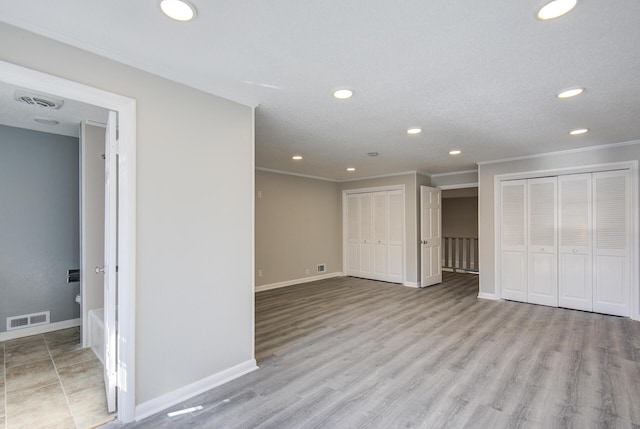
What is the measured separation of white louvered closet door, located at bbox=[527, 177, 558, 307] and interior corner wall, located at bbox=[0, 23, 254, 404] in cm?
458

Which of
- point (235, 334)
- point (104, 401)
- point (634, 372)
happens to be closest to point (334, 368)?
point (235, 334)

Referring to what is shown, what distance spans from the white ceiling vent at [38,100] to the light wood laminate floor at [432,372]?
95.2 inches

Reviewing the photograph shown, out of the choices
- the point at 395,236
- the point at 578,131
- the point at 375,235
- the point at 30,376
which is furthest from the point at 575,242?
the point at 30,376

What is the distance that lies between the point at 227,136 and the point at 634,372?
13.3 ft

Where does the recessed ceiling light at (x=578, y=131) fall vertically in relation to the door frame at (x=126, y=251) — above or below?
above

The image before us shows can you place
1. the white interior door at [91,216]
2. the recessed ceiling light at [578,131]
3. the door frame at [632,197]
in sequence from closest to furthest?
the white interior door at [91,216] < the recessed ceiling light at [578,131] < the door frame at [632,197]

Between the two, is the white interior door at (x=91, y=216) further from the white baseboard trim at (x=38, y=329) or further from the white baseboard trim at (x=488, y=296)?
the white baseboard trim at (x=488, y=296)

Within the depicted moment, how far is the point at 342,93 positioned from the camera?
2588 mm

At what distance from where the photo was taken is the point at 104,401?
7.50ft

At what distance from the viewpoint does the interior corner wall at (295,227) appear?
20.1 feet

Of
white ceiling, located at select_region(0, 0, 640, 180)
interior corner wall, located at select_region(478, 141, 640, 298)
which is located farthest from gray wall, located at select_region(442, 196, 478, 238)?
white ceiling, located at select_region(0, 0, 640, 180)

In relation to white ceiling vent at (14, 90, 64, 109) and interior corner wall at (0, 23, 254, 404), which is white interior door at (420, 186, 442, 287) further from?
white ceiling vent at (14, 90, 64, 109)

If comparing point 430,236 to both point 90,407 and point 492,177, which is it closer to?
point 492,177

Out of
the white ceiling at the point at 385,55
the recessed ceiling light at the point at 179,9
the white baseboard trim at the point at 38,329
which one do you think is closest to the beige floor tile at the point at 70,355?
the white baseboard trim at the point at 38,329
